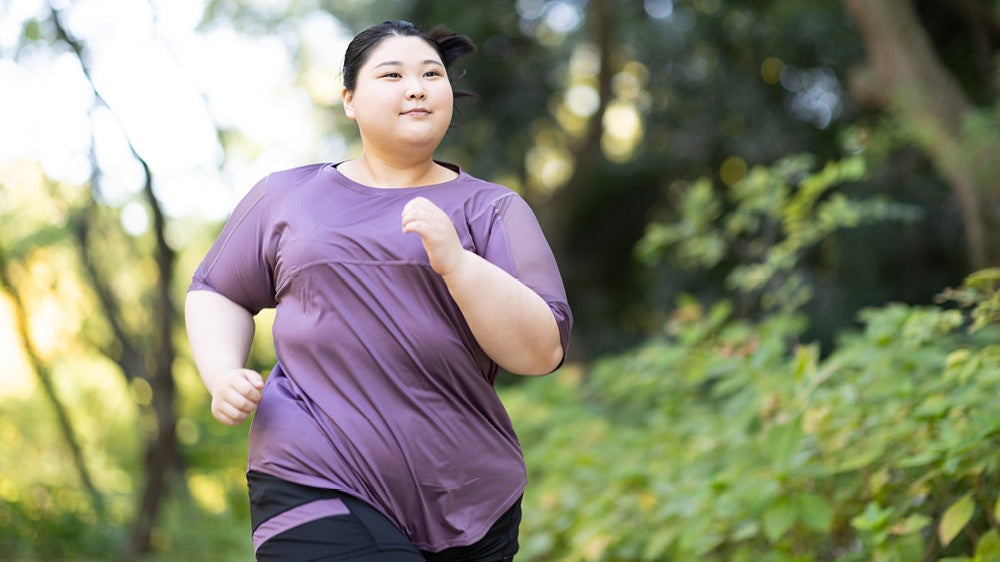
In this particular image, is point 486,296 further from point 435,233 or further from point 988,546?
point 988,546

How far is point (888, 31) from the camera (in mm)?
6809

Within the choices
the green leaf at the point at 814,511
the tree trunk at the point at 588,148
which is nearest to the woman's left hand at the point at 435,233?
the green leaf at the point at 814,511

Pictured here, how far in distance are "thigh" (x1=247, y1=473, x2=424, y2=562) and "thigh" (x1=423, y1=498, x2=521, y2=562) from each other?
89mm

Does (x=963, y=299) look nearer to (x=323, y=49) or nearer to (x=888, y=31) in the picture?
(x=888, y=31)

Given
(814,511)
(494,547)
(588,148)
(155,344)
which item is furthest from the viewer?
(588,148)

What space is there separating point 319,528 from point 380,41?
83 cm

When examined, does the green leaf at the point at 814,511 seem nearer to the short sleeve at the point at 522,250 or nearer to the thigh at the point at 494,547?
the thigh at the point at 494,547

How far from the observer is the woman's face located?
5.97ft

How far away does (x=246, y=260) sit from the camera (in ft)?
6.14

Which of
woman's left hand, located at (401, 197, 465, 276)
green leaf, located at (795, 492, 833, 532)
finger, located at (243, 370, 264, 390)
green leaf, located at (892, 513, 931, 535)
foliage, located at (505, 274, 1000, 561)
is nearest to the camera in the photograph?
woman's left hand, located at (401, 197, 465, 276)

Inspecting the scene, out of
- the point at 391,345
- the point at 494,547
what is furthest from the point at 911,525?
the point at 391,345

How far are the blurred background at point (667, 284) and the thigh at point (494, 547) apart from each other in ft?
2.66

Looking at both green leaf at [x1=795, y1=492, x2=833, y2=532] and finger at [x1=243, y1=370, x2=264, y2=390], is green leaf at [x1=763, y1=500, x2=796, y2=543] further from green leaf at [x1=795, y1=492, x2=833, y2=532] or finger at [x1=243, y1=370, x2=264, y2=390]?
finger at [x1=243, y1=370, x2=264, y2=390]

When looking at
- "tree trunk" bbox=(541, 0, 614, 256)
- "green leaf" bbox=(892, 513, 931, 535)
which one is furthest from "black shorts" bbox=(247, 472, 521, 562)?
"tree trunk" bbox=(541, 0, 614, 256)
